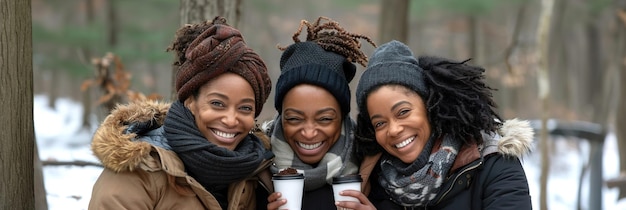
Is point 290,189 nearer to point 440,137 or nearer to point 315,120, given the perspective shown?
point 315,120

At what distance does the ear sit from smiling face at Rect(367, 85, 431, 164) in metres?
0.91

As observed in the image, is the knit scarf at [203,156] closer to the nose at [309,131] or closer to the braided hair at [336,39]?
the nose at [309,131]

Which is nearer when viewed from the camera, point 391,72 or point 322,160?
point 391,72

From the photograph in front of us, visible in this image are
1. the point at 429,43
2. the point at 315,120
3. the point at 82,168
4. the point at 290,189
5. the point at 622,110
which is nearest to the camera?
the point at 290,189

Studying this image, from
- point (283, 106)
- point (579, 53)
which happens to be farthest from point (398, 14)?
point (579, 53)

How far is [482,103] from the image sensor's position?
3.48m

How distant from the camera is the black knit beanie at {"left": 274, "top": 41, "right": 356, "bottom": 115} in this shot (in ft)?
11.9

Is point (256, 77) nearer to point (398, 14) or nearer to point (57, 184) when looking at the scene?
point (398, 14)

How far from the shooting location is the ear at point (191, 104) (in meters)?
3.38

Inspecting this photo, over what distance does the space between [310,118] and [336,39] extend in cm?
55

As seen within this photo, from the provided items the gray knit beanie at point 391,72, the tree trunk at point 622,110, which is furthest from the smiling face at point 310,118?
the tree trunk at point 622,110

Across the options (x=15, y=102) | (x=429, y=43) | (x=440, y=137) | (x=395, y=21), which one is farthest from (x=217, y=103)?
(x=429, y=43)

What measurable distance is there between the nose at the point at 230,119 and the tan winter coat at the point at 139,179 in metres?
0.30

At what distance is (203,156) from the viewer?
319 centimetres
